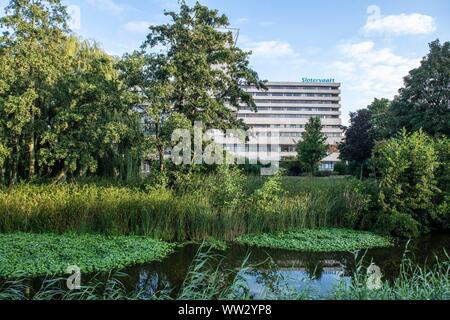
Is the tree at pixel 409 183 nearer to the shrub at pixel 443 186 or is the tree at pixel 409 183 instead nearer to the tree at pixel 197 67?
the shrub at pixel 443 186

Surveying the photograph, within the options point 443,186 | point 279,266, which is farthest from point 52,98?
point 443,186

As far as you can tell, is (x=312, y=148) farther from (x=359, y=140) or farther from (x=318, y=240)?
(x=318, y=240)

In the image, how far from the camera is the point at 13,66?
10.4 metres

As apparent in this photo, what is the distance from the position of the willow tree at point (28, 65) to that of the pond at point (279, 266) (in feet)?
19.6

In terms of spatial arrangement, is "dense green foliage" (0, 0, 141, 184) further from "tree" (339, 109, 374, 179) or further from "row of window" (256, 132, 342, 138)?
"row of window" (256, 132, 342, 138)

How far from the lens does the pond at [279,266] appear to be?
18.2 ft

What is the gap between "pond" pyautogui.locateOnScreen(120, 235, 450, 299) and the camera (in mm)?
5551

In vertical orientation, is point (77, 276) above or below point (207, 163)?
below

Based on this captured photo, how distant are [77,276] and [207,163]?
6063 mm

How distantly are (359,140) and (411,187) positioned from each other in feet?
70.8

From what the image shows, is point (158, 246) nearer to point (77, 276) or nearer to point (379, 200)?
point (77, 276)
